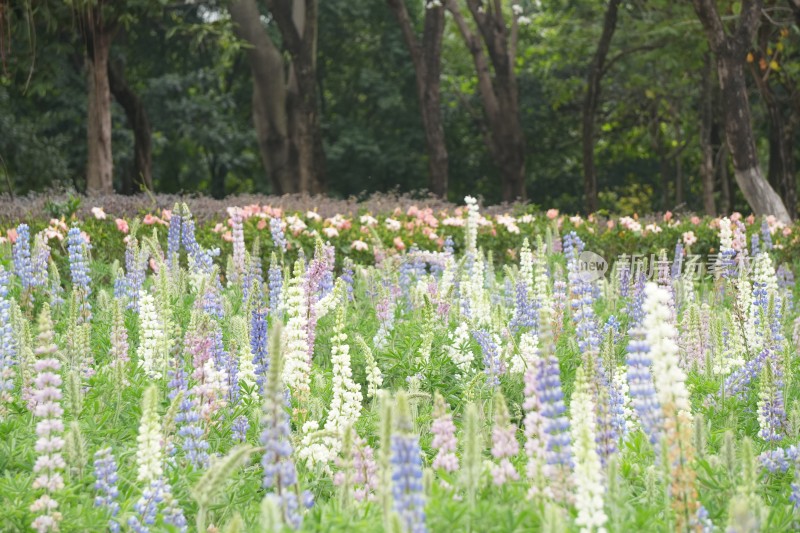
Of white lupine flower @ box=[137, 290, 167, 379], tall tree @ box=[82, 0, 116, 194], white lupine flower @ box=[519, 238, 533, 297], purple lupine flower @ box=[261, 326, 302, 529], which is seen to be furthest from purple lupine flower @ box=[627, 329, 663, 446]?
tall tree @ box=[82, 0, 116, 194]

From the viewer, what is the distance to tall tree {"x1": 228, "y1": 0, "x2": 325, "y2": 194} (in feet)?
70.0

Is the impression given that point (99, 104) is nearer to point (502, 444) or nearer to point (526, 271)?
point (526, 271)

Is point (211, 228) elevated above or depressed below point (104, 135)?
below

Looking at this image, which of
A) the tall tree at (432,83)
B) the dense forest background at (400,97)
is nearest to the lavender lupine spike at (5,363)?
the dense forest background at (400,97)

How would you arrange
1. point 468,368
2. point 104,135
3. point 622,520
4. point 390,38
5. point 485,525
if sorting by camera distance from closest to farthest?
point 485,525, point 622,520, point 468,368, point 104,135, point 390,38

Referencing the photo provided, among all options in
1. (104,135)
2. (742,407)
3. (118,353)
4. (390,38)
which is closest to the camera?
(118,353)

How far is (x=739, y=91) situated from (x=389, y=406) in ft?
42.5

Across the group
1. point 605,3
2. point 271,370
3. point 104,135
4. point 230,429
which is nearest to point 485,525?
point 271,370

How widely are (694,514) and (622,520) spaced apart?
25 centimetres

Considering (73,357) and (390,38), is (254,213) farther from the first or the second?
(390,38)

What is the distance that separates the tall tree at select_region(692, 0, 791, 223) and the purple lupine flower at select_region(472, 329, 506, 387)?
9.18 meters

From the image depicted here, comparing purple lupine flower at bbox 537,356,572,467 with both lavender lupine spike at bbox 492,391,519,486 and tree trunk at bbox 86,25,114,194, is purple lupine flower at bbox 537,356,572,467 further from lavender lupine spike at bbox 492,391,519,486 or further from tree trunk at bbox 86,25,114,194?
tree trunk at bbox 86,25,114,194

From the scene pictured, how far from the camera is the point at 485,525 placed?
318 cm

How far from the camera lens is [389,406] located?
2.77m
